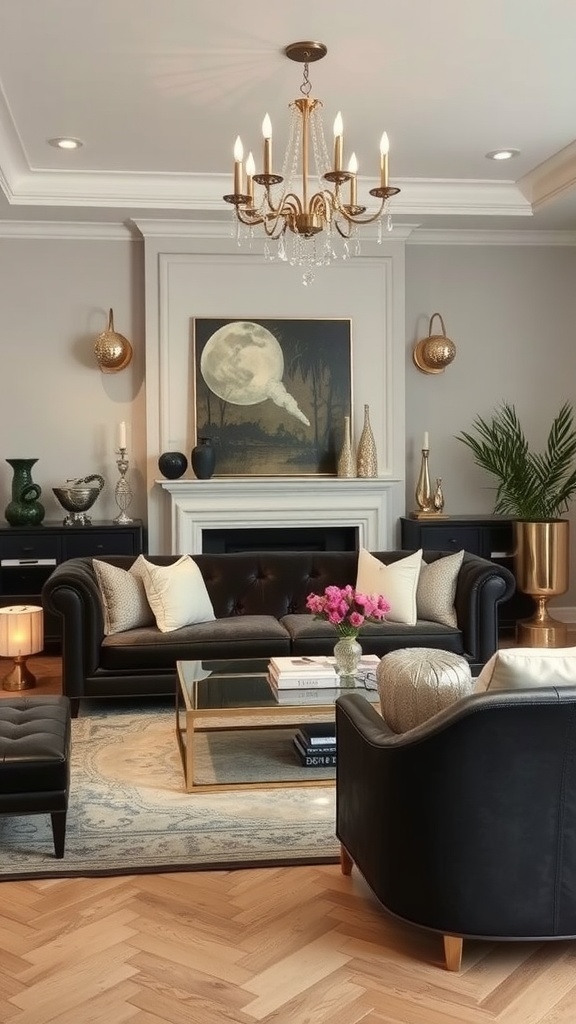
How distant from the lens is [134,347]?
7.15 metres

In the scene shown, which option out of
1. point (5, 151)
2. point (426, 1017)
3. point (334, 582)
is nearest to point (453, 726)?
point (426, 1017)

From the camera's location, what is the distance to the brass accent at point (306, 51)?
439 cm

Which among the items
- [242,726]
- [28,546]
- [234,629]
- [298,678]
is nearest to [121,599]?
[234,629]

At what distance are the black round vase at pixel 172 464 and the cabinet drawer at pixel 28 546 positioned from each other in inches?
32.3

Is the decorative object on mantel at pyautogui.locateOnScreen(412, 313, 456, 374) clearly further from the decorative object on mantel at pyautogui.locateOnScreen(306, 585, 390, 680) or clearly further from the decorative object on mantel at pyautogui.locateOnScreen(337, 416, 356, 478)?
the decorative object on mantel at pyautogui.locateOnScreen(306, 585, 390, 680)

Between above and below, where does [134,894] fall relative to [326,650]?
below

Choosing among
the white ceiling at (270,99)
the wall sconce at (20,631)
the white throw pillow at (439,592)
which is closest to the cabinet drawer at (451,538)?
the white throw pillow at (439,592)

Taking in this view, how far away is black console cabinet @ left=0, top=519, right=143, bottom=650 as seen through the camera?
6570 mm

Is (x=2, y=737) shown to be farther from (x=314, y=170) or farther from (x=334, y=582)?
(x=314, y=170)

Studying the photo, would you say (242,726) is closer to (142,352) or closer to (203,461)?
(203,461)

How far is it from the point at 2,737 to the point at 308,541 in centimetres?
397

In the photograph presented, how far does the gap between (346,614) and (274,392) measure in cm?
307

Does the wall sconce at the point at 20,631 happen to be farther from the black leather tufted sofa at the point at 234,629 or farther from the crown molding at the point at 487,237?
the crown molding at the point at 487,237

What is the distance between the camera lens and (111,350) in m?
6.94
